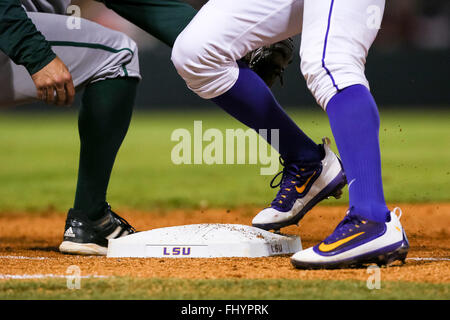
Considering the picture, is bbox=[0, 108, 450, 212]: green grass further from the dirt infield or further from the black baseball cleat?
the black baseball cleat

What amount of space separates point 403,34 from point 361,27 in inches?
562

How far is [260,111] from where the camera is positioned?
2.88m

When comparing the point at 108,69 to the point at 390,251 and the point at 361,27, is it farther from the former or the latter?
the point at 390,251

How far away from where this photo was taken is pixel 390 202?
541 cm

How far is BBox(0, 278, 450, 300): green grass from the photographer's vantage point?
6.33 feet

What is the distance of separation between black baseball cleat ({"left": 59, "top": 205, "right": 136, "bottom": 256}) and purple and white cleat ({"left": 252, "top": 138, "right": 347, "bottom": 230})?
0.64 m

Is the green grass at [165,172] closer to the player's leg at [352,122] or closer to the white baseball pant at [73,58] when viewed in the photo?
the player's leg at [352,122]

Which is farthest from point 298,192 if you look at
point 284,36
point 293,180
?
point 284,36

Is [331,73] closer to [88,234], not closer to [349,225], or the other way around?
[349,225]

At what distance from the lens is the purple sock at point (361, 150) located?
7.49 ft

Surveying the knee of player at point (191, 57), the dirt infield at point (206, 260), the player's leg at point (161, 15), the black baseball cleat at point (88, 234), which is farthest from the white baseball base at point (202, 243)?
the player's leg at point (161, 15)

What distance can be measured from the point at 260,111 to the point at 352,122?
2.09 ft

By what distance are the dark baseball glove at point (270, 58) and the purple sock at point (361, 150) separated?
34.5 inches
